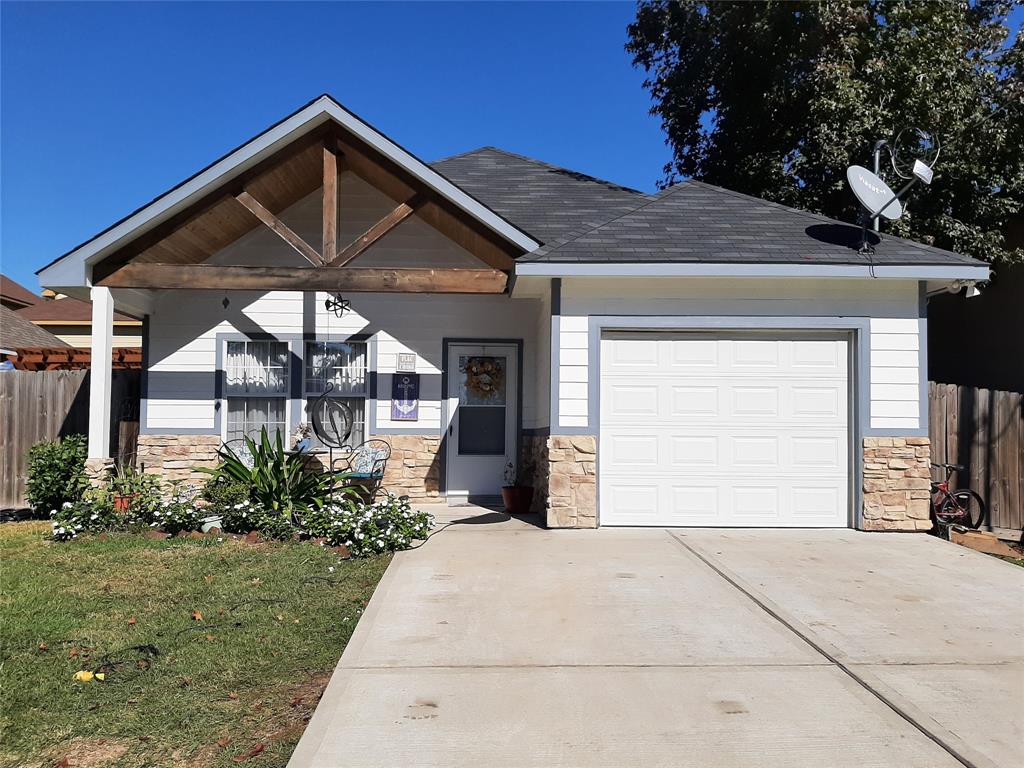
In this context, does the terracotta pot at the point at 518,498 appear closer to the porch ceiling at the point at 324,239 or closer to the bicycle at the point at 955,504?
the porch ceiling at the point at 324,239

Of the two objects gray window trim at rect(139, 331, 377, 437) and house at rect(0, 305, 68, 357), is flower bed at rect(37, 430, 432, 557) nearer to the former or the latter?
gray window trim at rect(139, 331, 377, 437)

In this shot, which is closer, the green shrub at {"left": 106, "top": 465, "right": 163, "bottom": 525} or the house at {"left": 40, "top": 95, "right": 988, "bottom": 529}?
the green shrub at {"left": 106, "top": 465, "right": 163, "bottom": 525}

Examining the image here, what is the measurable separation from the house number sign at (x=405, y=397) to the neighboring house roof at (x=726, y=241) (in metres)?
3.11

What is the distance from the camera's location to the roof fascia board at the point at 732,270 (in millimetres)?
8000

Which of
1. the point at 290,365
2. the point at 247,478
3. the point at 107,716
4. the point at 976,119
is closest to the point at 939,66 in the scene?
the point at 976,119

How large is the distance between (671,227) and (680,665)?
6.00m

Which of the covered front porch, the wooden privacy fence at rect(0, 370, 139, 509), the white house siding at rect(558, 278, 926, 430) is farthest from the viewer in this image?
the covered front porch

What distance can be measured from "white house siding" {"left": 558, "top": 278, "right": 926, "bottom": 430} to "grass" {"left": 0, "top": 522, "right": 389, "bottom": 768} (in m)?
3.50

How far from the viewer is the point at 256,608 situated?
5.29m

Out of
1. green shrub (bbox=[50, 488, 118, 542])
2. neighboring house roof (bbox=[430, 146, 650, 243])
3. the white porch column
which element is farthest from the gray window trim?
neighboring house roof (bbox=[430, 146, 650, 243])

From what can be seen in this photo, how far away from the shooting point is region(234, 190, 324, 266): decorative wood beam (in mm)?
8508

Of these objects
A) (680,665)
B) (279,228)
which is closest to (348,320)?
(279,228)

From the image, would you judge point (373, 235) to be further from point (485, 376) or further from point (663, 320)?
point (663, 320)

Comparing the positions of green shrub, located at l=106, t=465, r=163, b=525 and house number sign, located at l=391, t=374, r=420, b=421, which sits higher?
house number sign, located at l=391, t=374, r=420, b=421
